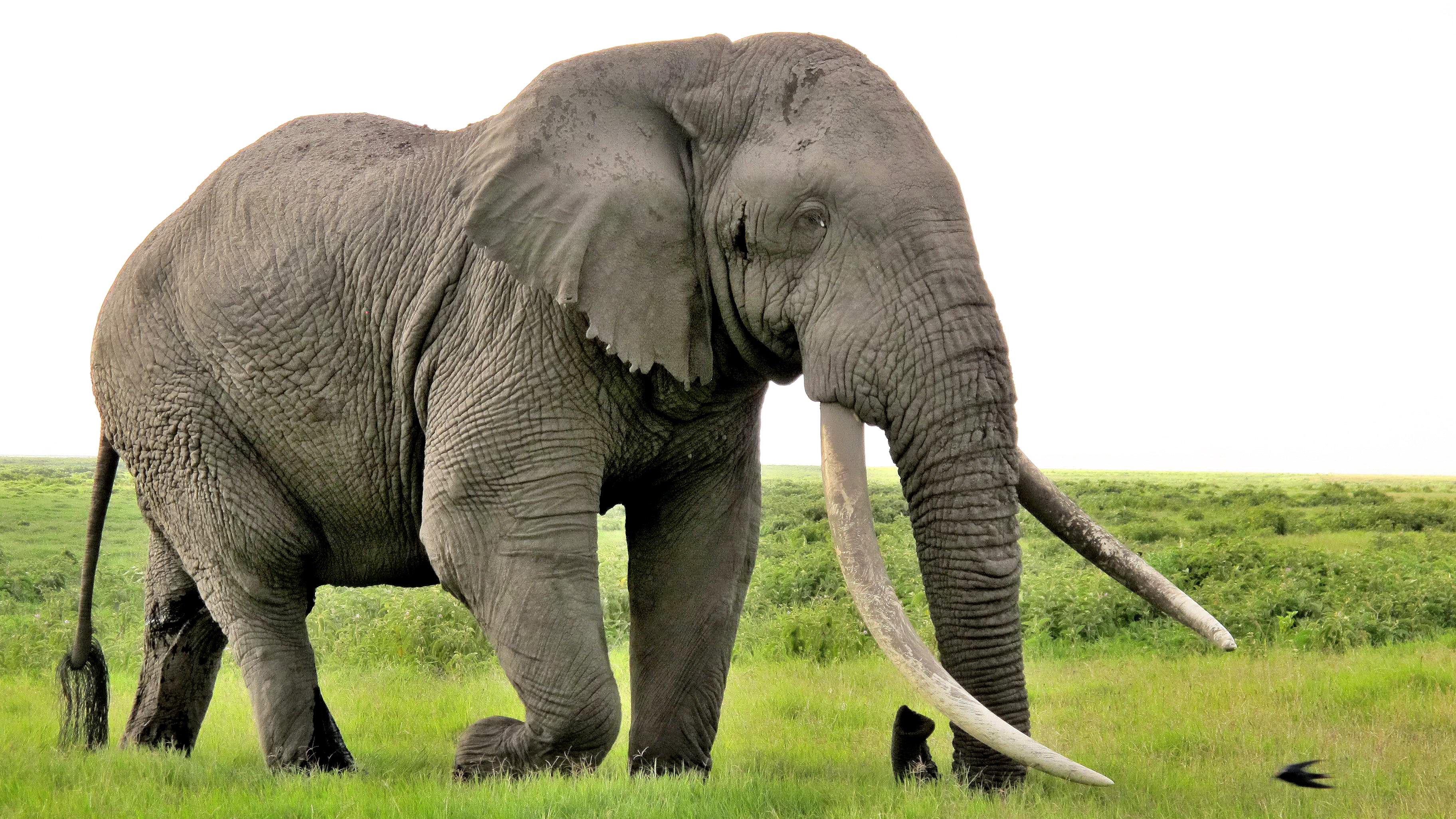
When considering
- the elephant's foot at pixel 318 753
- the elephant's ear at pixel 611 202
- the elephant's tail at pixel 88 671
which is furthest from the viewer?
Answer: the elephant's tail at pixel 88 671

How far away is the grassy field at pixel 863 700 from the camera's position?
5.84 meters

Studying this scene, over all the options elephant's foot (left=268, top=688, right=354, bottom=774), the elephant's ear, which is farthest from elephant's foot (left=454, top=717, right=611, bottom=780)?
the elephant's ear

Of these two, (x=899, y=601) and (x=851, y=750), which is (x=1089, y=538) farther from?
(x=851, y=750)

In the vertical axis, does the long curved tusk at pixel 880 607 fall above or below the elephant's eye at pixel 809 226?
below

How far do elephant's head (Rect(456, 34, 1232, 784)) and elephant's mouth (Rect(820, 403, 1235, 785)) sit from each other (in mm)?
11

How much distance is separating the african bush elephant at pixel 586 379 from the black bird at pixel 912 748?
395mm

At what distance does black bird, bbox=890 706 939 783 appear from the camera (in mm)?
6129

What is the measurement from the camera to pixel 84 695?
826 cm

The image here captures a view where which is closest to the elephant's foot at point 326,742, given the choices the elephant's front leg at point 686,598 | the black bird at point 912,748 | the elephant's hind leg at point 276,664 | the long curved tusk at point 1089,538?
the elephant's hind leg at point 276,664

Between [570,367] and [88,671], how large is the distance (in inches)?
183

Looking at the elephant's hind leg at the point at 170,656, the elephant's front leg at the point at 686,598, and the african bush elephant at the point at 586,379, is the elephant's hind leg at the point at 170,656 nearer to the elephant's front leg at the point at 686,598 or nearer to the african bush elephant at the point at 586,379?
the african bush elephant at the point at 586,379

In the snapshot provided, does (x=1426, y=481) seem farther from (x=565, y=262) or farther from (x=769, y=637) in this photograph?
(x=565, y=262)

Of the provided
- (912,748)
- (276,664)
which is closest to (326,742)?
(276,664)

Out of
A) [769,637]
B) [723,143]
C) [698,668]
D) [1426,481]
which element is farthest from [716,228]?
[1426,481]
